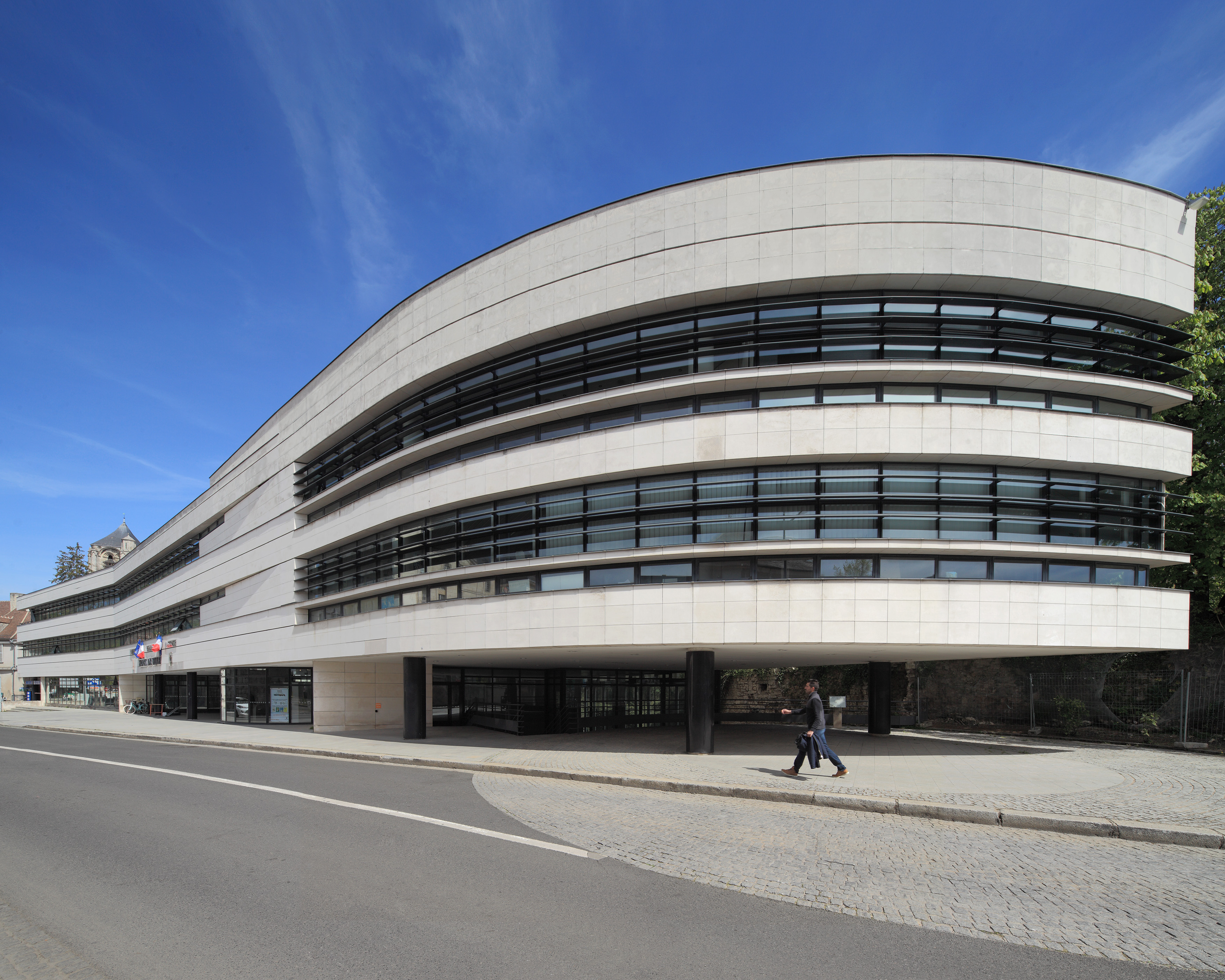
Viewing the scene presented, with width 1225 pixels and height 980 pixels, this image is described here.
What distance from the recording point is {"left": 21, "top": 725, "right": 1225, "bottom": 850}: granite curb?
26.3ft

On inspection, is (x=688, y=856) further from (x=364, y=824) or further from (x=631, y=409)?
(x=631, y=409)

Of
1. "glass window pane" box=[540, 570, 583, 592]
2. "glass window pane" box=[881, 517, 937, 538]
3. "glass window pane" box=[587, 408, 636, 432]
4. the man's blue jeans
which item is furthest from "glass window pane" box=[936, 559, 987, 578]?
"glass window pane" box=[540, 570, 583, 592]

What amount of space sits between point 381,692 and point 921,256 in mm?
24446

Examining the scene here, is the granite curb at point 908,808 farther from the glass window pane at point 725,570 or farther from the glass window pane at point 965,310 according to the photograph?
the glass window pane at point 965,310

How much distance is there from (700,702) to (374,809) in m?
7.85

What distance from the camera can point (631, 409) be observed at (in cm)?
1686

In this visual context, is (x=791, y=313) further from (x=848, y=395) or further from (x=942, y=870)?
(x=942, y=870)

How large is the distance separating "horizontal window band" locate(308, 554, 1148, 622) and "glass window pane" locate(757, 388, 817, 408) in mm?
3461

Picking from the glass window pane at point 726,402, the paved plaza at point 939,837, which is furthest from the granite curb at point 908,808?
the glass window pane at point 726,402

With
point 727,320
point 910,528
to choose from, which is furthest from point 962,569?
point 727,320

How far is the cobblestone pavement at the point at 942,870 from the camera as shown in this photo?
527 cm

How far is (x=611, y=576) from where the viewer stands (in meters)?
16.3

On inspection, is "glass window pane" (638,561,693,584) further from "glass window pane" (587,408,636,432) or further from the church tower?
the church tower

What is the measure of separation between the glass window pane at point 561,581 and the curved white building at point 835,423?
0.09m
